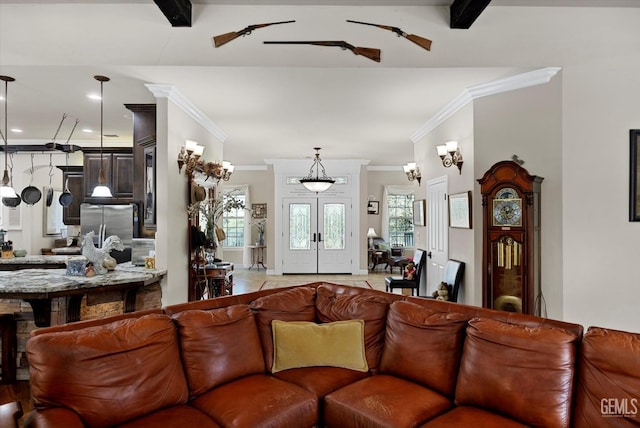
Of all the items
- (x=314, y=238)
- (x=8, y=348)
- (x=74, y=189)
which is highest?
(x=74, y=189)

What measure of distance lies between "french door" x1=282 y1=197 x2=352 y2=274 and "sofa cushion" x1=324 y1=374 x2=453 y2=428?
6924mm

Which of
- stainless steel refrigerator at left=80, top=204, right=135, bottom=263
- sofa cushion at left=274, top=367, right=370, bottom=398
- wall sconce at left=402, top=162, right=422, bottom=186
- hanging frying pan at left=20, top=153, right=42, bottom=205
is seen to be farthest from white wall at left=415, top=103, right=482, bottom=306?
hanging frying pan at left=20, top=153, right=42, bottom=205

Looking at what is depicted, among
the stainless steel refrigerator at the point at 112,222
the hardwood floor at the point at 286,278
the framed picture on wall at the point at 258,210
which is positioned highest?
the framed picture on wall at the point at 258,210

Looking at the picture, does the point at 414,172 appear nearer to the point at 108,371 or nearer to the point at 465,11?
the point at 465,11

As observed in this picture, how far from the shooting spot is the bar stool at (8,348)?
10.2ft

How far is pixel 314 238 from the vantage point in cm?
911

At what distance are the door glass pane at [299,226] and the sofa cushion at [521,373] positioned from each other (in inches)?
284

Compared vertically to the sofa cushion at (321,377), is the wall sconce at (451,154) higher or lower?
higher

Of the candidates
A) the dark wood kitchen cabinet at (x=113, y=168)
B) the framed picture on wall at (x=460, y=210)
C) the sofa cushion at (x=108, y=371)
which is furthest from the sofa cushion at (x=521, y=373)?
the dark wood kitchen cabinet at (x=113, y=168)

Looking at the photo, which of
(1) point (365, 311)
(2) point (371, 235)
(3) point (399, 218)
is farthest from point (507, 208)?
(3) point (399, 218)

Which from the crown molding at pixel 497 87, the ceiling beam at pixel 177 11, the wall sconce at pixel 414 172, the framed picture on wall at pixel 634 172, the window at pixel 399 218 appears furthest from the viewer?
the window at pixel 399 218

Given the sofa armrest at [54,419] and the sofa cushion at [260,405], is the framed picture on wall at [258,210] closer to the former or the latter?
the sofa cushion at [260,405]

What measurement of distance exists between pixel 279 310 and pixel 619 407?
185cm

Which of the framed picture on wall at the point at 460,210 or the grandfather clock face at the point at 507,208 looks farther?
the framed picture on wall at the point at 460,210
